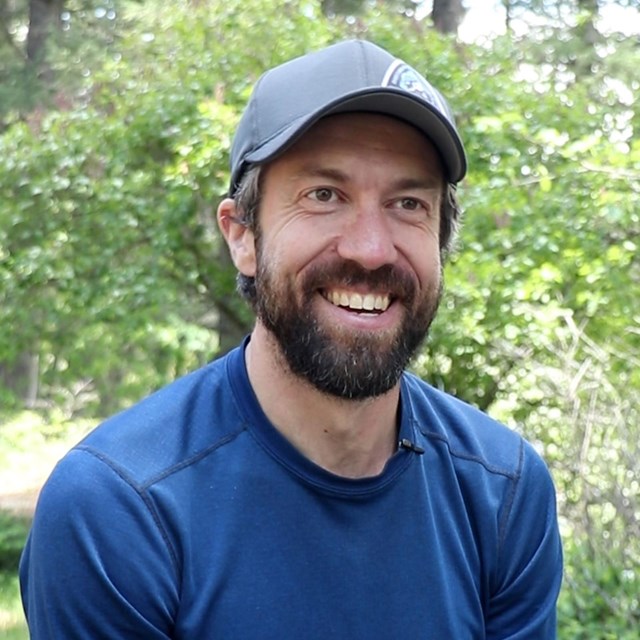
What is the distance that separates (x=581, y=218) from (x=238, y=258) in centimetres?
460

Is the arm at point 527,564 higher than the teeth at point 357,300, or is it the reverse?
the teeth at point 357,300

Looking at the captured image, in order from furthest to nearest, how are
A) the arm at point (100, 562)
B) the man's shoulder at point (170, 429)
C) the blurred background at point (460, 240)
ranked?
the blurred background at point (460, 240)
the man's shoulder at point (170, 429)
the arm at point (100, 562)

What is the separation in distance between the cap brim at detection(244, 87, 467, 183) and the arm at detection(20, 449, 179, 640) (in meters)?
0.66

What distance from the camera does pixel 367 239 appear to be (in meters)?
2.13

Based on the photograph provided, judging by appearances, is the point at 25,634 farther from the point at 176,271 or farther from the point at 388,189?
the point at 388,189

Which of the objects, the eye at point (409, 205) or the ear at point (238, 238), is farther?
the ear at point (238, 238)

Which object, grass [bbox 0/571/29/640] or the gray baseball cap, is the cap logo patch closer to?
the gray baseball cap

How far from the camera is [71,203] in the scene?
8820 millimetres

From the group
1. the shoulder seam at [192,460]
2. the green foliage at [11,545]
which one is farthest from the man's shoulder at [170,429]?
the green foliage at [11,545]

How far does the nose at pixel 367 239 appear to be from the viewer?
2.12 metres

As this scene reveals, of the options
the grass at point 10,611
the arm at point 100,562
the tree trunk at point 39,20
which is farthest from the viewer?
the tree trunk at point 39,20

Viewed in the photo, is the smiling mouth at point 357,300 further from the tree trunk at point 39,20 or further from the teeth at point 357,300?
the tree trunk at point 39,20

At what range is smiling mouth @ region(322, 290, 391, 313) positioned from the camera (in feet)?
7.07

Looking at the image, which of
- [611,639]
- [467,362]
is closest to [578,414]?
[611,639]
